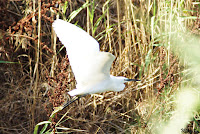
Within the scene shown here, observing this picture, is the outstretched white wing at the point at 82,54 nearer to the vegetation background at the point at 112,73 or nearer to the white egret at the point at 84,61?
the white egret at the point at 84,61

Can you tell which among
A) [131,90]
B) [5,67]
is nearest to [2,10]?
[5,67]

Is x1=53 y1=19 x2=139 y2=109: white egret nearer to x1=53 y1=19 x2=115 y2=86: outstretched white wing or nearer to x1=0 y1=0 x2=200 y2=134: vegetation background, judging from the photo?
x1=53 y1=19 x2=115 y2=86: outstretched white wing

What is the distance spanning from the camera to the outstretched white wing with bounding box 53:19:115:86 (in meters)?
1.53

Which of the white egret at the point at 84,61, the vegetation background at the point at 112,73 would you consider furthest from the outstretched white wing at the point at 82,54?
the vegetation background at the point at 112,73

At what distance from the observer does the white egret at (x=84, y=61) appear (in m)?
1.53

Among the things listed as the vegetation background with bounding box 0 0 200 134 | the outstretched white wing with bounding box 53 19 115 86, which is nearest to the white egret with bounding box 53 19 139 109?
the outstretched white wing with bounding box 53 19 115 86

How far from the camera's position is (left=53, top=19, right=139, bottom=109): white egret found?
1.53 meters

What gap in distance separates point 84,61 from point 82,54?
47mm

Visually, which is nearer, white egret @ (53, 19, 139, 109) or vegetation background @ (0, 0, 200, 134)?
white egret @ (53, 19, 139, 109)

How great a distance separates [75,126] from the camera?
2.13m

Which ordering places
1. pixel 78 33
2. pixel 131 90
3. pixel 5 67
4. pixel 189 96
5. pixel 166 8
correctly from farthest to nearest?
1. pixel 5 67
2. pixel 131 90
3. pixel 166 8
4. pixel 78 33
5. pixel 189 96

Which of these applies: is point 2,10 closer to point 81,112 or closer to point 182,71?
point 81,112

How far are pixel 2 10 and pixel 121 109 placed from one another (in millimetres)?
1329

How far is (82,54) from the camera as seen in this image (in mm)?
1555
